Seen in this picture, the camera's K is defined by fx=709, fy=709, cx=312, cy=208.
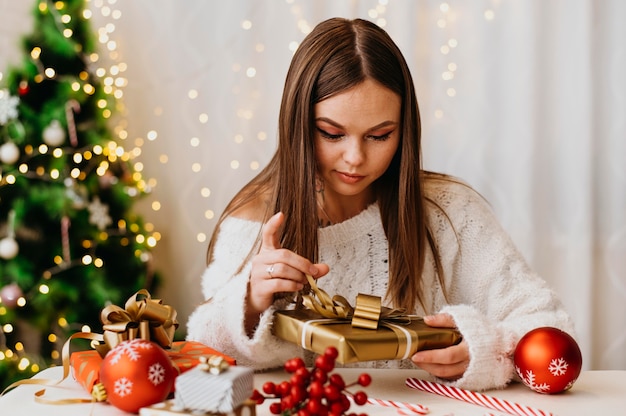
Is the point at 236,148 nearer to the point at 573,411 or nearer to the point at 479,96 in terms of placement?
the point at 479,96

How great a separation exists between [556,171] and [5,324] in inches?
75.6

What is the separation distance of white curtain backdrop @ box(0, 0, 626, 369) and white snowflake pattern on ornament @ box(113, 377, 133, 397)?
1681mm

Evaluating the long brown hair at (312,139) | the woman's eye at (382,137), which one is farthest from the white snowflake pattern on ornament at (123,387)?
the woman's eye at (382,137)

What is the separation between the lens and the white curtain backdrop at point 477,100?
2520 millimetres

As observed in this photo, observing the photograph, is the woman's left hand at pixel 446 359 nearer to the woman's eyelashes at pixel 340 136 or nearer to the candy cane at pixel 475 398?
the candy cane at pixel 475 398

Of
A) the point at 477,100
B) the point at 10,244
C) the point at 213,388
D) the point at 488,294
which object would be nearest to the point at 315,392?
the point at 213,388

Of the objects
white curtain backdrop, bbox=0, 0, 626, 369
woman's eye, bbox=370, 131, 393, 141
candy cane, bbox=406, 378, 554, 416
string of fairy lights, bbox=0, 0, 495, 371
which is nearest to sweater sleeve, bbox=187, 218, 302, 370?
candy cane, bbox=406, 378, 554, 416

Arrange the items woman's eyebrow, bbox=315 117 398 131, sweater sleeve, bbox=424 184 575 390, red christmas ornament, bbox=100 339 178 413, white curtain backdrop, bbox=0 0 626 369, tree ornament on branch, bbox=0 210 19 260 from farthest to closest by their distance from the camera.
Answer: white curtain backdrop, bbox=0 0 626 369 → tree ornament on branch, bbox=0 210 19 260 → woman's eyebrow, bbox=315 117 398 131 → sweater sleeve, bbox=424 184 575 390 → red christmas ornament, bbox=100 339 178 413

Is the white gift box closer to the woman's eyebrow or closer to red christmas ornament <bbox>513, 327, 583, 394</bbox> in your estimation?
red christmas ornament <bbox>513, 327, 583, 394</bbox>

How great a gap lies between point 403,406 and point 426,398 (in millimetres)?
84

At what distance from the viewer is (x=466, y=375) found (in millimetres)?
1142

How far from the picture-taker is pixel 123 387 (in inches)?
37.6

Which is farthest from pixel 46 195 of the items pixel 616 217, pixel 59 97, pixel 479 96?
pixel 616 217

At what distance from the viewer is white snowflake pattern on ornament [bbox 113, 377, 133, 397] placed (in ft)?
3.13
